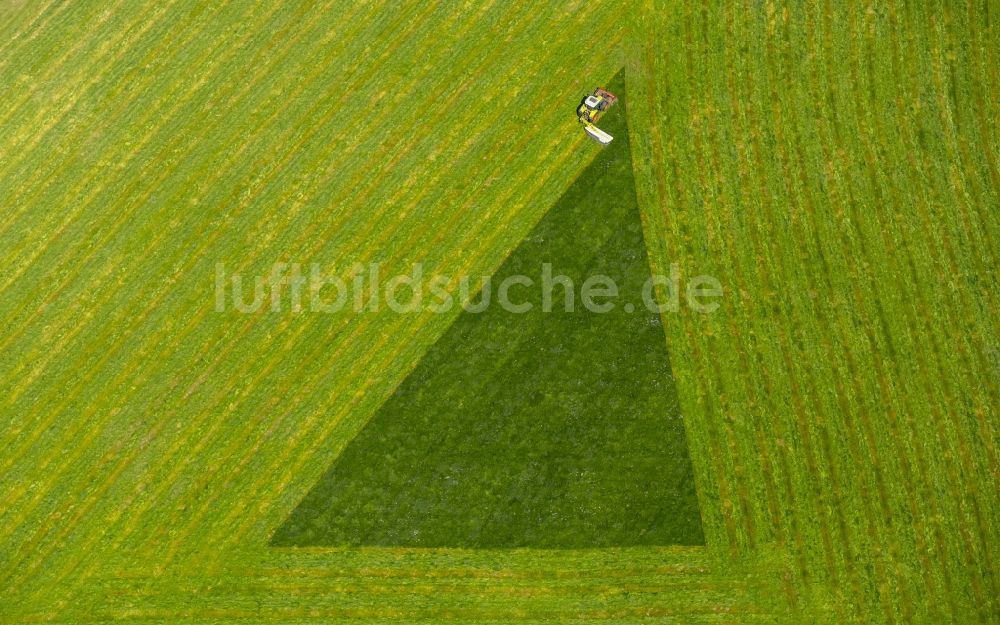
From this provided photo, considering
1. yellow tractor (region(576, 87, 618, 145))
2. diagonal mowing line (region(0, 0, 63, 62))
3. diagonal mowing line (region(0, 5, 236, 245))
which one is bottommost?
yellow tractor (region(576, 87, 618, 145))

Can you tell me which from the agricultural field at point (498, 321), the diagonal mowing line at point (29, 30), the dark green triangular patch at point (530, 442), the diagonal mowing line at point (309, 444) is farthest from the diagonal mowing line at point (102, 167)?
the dark green triangular patch at point (530, 442)

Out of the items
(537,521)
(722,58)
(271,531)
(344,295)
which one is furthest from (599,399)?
(722,58)

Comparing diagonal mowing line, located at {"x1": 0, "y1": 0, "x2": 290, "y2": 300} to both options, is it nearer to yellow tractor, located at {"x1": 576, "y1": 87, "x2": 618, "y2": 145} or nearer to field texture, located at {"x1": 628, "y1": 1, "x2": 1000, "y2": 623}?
yellow tractor, located at {"x1": 576, "y1": 87, "x2": 618, "y2": 145}

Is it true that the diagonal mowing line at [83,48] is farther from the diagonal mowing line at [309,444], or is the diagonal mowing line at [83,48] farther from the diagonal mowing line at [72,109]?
the diagonal mowing line at [309,444]

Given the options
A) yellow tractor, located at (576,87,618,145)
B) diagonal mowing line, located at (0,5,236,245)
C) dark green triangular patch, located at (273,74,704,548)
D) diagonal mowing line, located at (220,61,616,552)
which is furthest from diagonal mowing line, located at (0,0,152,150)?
dark green triangular patch, located at (273,74,704,548)

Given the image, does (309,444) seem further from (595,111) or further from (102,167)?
(595,111)

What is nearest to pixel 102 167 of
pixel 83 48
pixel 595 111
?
pixel 83 48
